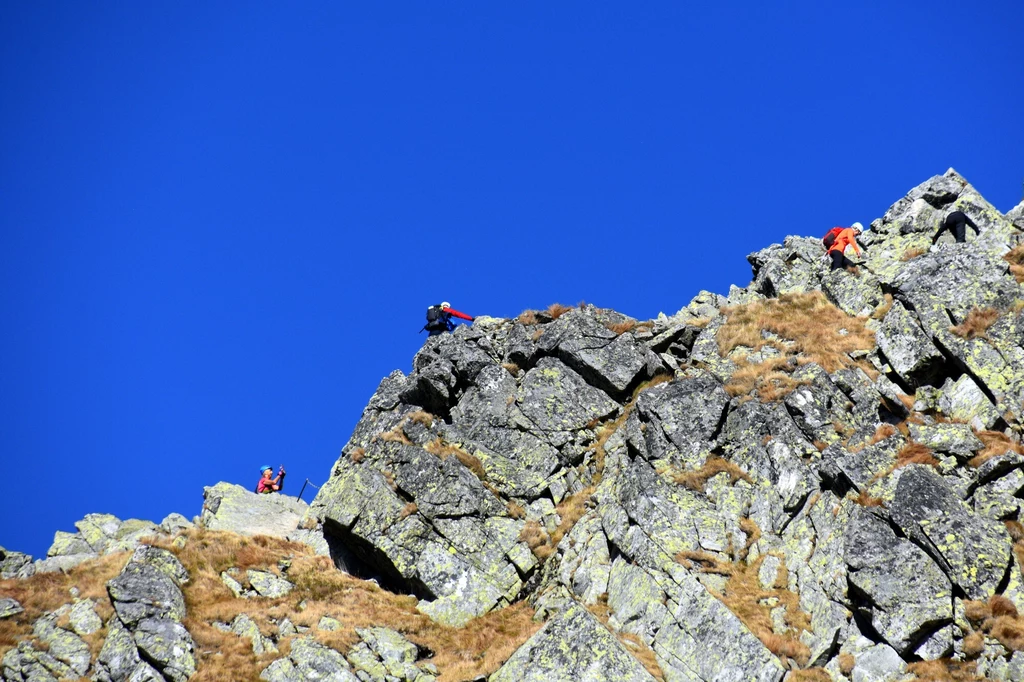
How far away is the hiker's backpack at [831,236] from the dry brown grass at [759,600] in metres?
20.7

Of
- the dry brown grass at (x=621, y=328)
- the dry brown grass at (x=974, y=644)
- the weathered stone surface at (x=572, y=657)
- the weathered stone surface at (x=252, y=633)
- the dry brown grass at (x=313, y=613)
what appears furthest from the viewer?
the dry brown grass at (x=621, y=328)

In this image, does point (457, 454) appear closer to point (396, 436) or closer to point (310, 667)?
point (396, 436)

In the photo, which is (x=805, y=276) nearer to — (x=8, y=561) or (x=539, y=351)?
(x=539, y=351)

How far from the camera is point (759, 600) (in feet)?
93.4

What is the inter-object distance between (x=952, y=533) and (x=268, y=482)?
123 feet

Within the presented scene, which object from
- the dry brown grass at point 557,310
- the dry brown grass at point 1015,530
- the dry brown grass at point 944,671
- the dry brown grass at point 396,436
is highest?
the dry brown grass at point 557,310

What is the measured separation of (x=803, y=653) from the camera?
26.2 m

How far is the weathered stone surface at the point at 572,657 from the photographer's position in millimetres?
26406

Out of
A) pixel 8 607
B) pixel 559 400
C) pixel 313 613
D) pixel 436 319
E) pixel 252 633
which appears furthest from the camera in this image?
pixel 436 319

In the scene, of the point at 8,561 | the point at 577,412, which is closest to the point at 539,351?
the point at 577,412

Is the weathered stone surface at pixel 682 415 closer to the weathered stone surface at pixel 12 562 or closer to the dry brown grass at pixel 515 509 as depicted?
the dry brown grass at pixel 515 509

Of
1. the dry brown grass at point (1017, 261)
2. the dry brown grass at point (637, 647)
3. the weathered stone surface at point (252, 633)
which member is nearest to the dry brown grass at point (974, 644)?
the dry brown grass at point (637, 647)

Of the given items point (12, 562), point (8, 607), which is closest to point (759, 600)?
point (8, 607)

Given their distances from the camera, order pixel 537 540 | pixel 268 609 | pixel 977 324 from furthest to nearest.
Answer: pixel 977 324
pixel 537 540
pixel 268 609
